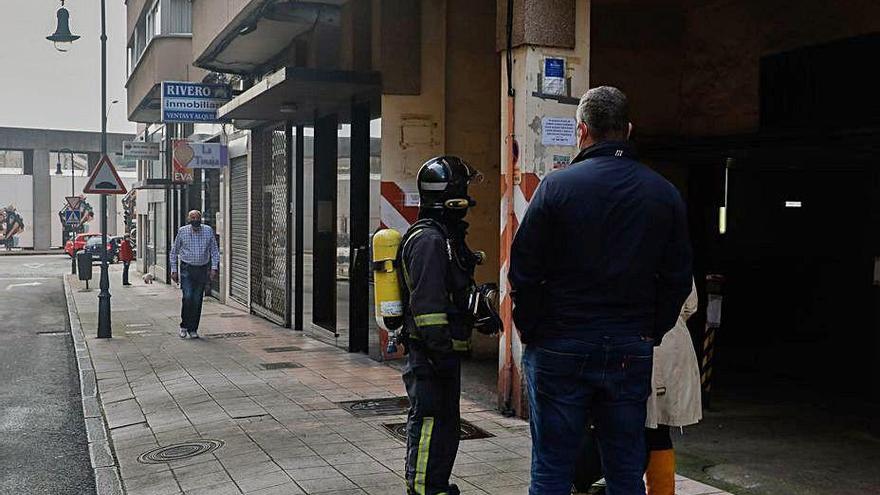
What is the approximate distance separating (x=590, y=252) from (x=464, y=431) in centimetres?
412

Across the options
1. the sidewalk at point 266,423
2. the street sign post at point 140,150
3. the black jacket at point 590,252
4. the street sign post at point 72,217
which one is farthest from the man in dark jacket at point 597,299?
the street sign post at point 72,217

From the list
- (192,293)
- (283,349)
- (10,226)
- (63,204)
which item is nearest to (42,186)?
(10,226)

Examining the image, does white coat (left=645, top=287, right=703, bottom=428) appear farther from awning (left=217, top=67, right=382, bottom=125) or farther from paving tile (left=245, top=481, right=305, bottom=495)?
awning (left=217, top=67, right=382, bottom=125)

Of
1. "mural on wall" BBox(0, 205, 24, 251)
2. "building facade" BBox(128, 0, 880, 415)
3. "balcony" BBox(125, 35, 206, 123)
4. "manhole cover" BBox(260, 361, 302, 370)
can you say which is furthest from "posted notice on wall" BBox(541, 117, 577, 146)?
"mural on wall" BBox(0, 205, 24, 251)

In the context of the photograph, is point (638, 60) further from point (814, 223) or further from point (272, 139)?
point (272, 139)

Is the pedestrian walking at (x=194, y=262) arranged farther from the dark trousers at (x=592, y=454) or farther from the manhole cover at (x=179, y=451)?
the dark trousers at (x=592, y=454)

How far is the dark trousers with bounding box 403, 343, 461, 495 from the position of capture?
469 cm

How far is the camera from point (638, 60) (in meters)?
10.9

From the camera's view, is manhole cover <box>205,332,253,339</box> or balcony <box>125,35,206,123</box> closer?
manhole cover <box>205,332,253,339</box>

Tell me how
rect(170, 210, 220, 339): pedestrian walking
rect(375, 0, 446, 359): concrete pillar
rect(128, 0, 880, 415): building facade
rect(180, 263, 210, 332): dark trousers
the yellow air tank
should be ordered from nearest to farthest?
1. the yellow air tank
2. rect(128, 0, 880, 415): building facade
3. rect(375, 0, 446, 359): concrete pillar
4. rect(180, 263, 210, 332): dark trousers
5. rect(170, 210, 220, 339): pedestrian walking

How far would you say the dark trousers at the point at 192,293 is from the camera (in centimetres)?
1402

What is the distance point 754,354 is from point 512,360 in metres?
6.43

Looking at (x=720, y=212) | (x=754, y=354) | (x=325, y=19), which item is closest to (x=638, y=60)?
(x=720, y=212)

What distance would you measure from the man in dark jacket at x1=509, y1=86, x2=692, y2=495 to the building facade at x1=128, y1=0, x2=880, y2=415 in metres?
3.79
